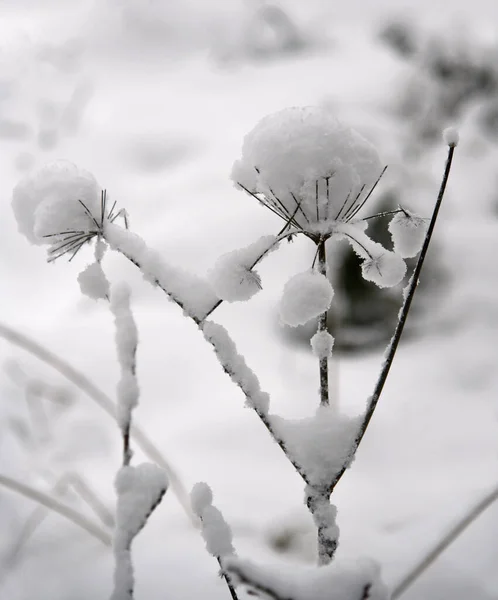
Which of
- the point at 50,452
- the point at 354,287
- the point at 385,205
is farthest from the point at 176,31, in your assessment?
the point at 50,452

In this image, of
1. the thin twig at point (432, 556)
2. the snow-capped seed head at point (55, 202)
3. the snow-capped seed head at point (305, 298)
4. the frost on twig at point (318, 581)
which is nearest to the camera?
the frost on twig at point (318, 581)

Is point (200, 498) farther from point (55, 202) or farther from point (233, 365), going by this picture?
point (55, 202)

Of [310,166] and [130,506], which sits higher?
[310,166]

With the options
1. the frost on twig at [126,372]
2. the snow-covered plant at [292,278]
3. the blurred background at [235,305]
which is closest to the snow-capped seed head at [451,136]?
the snow-covered plant at [292,278]

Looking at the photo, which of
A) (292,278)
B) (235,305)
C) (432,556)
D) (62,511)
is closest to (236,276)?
(292,278)

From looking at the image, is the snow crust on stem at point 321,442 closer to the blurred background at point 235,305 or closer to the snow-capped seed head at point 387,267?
the snow-capped seed head at point 387,267

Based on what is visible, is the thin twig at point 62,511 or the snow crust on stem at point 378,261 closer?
the snow crust on stem at point 378,261

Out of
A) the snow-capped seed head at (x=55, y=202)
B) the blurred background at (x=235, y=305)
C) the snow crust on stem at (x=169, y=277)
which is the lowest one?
the snow crust on stem at (x=169, y=277)

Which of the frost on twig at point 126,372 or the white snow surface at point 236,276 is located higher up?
the white snow surface at point 236,276
